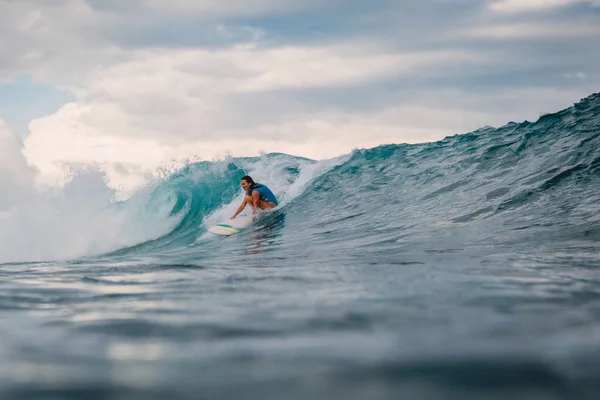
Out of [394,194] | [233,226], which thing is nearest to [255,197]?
[233,226]

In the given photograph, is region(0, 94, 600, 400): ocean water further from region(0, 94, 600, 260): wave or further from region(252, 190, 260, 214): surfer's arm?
region(252, 190, 260, 214): surfer's arm

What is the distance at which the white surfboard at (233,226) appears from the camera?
12883mm

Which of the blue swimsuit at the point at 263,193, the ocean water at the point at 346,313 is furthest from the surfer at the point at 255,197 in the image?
the ocean water at the point at 346,313

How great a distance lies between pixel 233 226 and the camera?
13.1m

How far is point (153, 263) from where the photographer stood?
6.65 meters

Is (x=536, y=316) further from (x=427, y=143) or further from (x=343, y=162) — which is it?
(x=427, y=143)

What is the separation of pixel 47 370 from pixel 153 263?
4240mm

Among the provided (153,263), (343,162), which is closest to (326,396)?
(153,263)

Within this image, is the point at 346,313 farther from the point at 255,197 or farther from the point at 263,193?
the point at 263,193

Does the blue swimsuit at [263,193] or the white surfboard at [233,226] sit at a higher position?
the blue swimsuit at [263,193]

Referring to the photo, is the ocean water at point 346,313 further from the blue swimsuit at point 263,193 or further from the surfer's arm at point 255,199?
the blue swimsuit at point 263,193

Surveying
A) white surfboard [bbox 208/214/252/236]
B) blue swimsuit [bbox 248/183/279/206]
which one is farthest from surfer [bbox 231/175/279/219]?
white surfboard [bbox 208/214/252/236]

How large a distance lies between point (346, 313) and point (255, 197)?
10.5m

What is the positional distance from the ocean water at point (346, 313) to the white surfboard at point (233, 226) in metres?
1.58
